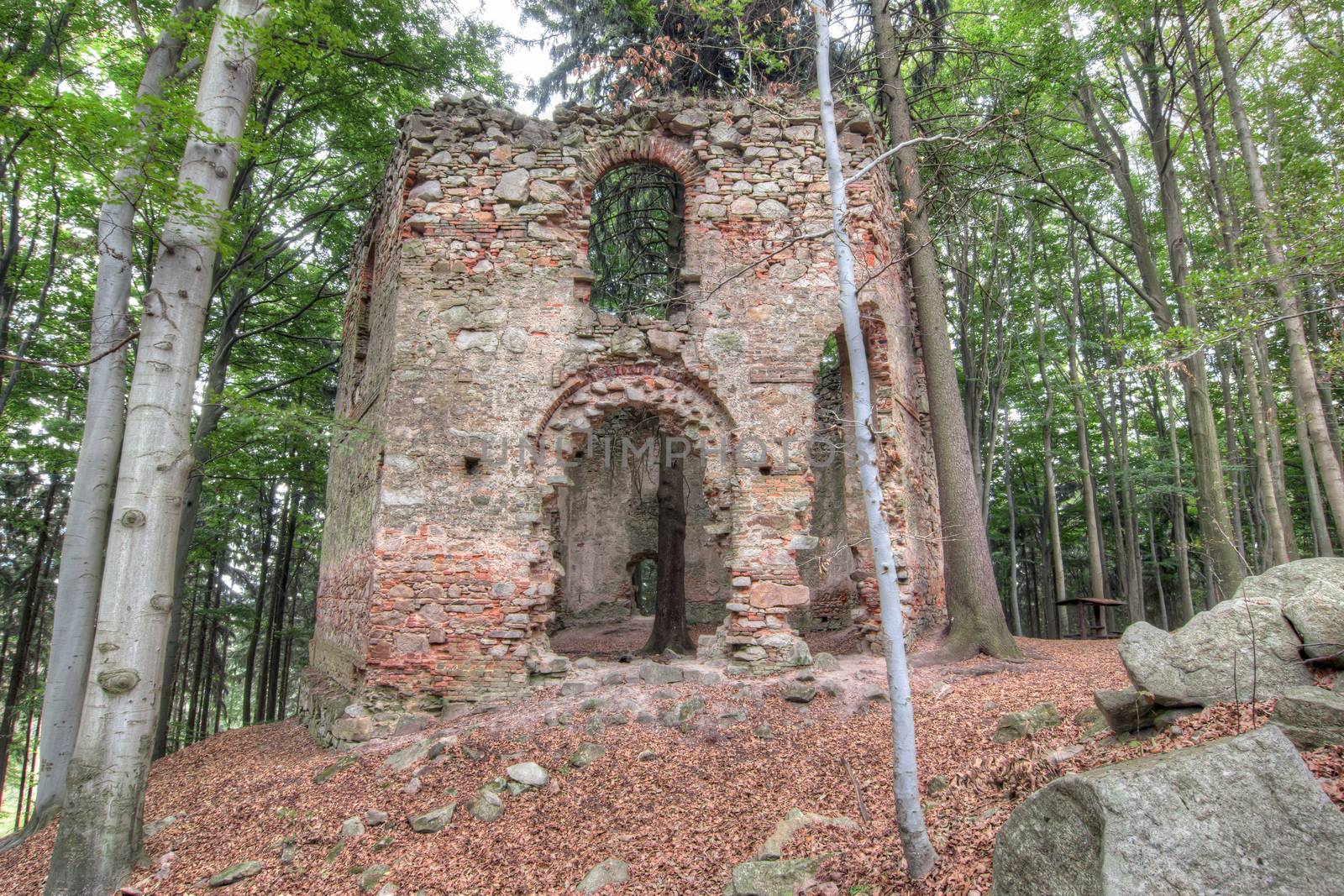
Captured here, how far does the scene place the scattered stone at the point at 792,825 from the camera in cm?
455

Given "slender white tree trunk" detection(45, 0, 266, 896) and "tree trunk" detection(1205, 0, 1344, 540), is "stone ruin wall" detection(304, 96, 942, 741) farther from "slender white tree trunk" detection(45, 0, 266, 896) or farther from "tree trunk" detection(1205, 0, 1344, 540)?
"tree trunk" detection(1205, 0, 1344, 540)

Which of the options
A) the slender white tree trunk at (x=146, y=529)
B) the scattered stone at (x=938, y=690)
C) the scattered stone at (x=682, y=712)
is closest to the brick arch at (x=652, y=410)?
the scattered stone at (x=682, y=712)

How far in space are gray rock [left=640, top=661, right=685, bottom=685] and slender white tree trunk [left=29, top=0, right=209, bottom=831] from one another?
5.77 m

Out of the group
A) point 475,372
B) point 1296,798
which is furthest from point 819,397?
point 1296,798

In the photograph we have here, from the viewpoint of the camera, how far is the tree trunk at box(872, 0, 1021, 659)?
8.98 m

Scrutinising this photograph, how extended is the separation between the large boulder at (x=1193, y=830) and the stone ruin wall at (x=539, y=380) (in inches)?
221

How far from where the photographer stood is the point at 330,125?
1253cm

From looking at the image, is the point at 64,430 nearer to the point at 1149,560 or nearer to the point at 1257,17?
the point at 1257,17

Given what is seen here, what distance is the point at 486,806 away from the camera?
19.1 feet

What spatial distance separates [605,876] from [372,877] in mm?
1682

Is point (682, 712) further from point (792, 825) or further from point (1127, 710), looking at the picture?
point (1127, 710)

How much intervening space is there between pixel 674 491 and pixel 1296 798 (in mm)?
9291

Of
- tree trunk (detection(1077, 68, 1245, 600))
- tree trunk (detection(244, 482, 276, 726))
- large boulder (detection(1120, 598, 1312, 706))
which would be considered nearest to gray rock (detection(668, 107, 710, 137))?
tree trunk (detection(1077, 68, 1245, 600))

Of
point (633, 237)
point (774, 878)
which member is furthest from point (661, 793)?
point (633, 237)
